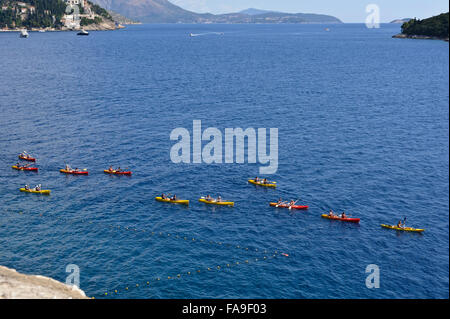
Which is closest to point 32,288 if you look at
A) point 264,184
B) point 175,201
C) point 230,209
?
point 175,201

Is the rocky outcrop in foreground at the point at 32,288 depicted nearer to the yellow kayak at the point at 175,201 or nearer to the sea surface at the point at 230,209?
the sea surface at the point at 230,209

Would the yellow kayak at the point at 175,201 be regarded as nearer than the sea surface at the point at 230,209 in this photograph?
No

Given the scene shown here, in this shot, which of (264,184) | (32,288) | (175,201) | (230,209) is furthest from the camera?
(264,184)

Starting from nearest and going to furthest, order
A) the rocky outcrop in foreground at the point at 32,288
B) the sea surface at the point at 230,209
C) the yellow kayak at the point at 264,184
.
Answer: the rocky outcrop in foreground at the point at 32,288
the sea surface at the point at 230,209
the yellow kayak at the point at 264,184

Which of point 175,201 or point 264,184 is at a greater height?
point 264,184

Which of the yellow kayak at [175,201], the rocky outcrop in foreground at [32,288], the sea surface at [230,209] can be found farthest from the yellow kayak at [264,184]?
the rocky outcrop in foreground at [32,288]

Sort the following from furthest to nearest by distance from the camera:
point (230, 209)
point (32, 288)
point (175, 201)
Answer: point (175, 201) < point (230, 209) < point (32, 288)

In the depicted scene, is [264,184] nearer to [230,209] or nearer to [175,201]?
[230,209]
